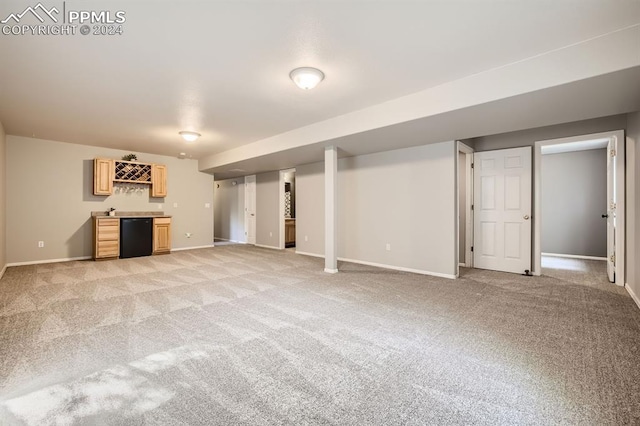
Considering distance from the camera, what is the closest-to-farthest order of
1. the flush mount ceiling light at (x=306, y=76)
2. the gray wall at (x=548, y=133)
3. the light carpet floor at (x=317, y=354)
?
the light carpet floor at (x=317, y=354) → the flush mount ceiling light at (x=306, y=76) → the gray wall at (x=548, y=133)

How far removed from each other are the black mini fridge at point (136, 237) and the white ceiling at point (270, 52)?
279cm

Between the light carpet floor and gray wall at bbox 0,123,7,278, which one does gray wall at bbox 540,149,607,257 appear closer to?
the light carpet floor

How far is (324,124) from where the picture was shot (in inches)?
181

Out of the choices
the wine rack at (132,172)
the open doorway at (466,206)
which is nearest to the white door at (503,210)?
the open doorway at (466,206)

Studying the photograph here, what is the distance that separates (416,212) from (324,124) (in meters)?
2.21

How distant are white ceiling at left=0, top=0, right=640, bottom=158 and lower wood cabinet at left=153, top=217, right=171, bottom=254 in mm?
3193

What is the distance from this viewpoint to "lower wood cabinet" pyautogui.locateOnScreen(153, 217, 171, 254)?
6.84m

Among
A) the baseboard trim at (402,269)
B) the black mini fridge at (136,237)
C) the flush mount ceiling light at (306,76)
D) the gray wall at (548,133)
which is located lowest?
the baseboard trim at (402,269)

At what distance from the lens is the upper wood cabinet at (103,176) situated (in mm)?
6195

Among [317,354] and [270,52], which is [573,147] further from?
[317,354]

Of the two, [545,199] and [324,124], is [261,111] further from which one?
[545,199]

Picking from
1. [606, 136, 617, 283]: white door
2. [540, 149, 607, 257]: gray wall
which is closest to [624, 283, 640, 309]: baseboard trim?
[606, 136, 617, 283]: white door

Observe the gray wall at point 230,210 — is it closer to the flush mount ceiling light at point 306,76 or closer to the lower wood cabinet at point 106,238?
the lower wood cabinet at point 106,238

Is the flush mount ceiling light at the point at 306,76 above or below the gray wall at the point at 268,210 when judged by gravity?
above
